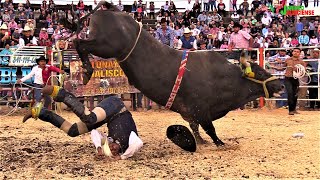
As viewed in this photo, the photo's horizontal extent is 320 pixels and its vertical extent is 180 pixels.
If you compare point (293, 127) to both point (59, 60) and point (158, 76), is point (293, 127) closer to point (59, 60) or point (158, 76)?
point (158, 76)

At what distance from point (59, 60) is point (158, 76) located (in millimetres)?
6214

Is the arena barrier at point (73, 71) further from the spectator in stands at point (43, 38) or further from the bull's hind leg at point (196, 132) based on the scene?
the bull's hind leg at point (196, 132)

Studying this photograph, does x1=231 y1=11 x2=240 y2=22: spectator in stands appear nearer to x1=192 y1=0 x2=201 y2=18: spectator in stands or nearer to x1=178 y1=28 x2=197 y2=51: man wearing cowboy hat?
x1=192 y1=0 x2=201 y2=18: spectator in stands

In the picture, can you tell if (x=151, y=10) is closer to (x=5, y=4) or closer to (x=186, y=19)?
(x=186, y=19)

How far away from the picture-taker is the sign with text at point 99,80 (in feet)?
37.9

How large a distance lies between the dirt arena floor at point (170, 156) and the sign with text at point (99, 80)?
2.58 meters

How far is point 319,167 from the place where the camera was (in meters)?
5.35

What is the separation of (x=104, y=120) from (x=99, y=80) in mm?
5909

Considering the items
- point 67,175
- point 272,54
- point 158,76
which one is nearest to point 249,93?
point 158,76

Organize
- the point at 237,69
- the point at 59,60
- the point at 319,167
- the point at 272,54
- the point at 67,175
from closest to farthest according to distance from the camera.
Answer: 1. the point at 67,175
2. the point at 319,167
3. the point at 237,69
4. the point at 59,60
5. the point at 272,54


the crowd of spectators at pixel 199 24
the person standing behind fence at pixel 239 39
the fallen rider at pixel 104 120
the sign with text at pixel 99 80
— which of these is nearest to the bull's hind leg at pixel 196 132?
the fallen rider at pixel 104 120

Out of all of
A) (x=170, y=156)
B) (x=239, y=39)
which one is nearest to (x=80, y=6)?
(x=239, y=39)

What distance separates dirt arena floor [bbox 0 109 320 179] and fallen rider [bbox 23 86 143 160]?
17cm

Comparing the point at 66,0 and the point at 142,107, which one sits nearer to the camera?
the point at 142,107
